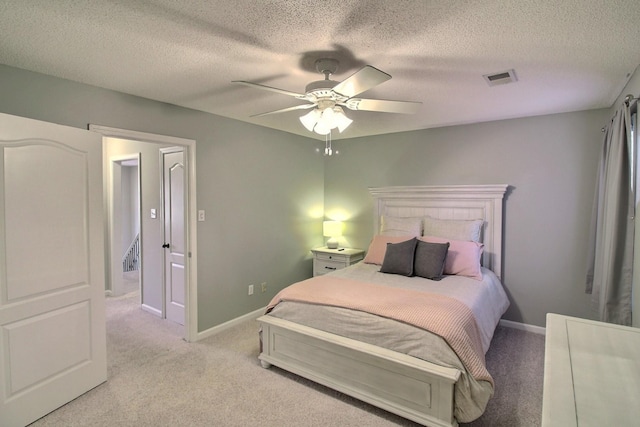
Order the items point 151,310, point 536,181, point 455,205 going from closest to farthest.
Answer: point 536,181, point 455,205, point 151,310

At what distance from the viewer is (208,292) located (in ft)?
11.6

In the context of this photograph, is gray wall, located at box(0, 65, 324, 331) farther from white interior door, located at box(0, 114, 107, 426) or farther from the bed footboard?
the bed footboard

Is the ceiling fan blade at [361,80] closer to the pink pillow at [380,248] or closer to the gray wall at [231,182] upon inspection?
the gray wall at [231,182]

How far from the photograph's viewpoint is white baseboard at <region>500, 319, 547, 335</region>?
11.5 feet

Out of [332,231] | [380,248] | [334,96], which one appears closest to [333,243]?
[332,231]

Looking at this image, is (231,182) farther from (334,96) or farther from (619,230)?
(619,230)

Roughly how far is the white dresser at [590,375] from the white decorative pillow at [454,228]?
2.03 m

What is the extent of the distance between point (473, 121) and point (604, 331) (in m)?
2.78

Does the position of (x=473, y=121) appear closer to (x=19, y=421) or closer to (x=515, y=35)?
(x=515, y=35)

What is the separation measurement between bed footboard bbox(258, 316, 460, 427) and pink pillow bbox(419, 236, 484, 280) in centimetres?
146

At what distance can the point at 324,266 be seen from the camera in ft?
15.1

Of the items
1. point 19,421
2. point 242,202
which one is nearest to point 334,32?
point 242,202

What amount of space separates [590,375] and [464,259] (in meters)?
2.23

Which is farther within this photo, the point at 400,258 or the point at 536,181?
the point at 536,181
